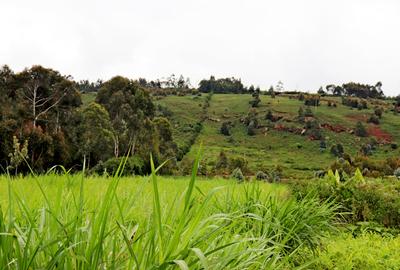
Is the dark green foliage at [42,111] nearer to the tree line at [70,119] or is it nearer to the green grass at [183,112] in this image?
the tree line at [70,119]

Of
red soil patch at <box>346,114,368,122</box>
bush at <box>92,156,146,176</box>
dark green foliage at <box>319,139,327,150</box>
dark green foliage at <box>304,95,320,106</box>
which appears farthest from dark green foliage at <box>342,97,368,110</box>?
bush at <box>92,156,146,176</box>

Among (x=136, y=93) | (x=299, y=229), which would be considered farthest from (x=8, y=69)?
(x=299, y=229)

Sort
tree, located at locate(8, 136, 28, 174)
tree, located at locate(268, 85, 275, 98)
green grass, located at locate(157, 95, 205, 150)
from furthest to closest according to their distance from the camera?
tree, located at locate(268, 85, 275, 98), green grass, located at locate(157, 95, 205, 150), tree, located at locate(8, 136, 28, 174)

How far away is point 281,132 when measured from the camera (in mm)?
74188

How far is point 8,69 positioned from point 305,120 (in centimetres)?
5249

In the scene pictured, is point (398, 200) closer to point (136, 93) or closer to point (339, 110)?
point (136, 93)

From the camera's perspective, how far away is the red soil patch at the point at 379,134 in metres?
69.6

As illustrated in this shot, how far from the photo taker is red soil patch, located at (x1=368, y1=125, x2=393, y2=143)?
228 feet

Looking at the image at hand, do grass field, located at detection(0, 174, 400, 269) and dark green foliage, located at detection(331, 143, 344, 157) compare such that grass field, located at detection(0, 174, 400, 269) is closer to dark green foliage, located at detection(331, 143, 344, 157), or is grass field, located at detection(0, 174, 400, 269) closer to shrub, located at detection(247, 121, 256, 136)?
dark green foliage, located at detection(331, 143, 344, 157)

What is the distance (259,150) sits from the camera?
67.2m

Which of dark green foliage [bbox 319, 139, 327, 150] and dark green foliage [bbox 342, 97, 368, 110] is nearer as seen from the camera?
dark green foliage [bbox 319, 139, 327, 150]

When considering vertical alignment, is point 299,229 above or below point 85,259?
below

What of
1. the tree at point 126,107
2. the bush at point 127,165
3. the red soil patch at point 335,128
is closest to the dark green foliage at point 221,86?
the red soil patch at point 335,128

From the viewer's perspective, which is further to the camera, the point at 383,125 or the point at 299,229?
the point at 383,125
